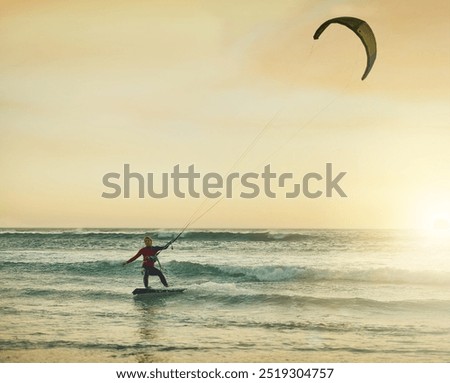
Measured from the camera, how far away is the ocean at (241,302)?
483 centimetres

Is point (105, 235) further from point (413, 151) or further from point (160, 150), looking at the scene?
point (413, 151)

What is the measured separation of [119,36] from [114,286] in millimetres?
3132

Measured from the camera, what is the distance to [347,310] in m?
6.40

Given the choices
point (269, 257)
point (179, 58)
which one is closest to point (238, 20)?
point (179, 58)

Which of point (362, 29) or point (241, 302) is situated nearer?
point (362, 29)

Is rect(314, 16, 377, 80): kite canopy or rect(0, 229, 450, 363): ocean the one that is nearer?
rect(0, 229, 450, 363): ocean

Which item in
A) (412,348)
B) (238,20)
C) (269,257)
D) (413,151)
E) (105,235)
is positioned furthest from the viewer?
(105,235)

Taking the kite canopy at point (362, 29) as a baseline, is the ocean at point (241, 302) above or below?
below

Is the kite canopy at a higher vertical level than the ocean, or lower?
higher

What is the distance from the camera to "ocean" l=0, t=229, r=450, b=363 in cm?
483

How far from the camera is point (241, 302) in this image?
6.57 metres

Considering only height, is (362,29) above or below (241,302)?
above

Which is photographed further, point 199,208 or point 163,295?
point 199,208

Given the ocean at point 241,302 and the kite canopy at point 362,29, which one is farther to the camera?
the kite canopy at point 362,29
